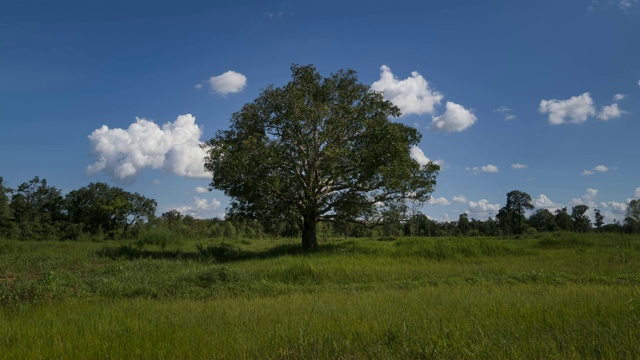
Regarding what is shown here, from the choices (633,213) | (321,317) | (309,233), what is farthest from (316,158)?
(633,213)

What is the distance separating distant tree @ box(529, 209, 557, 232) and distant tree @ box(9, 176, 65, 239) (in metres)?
80.1

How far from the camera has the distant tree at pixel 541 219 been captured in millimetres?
72662

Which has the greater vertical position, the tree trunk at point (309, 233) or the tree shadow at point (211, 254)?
the tree trunk at point (309, 233)

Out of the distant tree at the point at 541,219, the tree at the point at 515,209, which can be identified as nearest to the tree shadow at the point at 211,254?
the tree at the point at 515,209

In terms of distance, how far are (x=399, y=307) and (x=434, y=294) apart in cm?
187

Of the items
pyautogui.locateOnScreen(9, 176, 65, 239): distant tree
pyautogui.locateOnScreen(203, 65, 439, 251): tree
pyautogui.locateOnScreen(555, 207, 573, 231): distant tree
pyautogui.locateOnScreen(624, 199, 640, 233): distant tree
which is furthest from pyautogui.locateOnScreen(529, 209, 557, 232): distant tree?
pyautogui.locateOnScreen(9, 176, 65, 239): distant tree

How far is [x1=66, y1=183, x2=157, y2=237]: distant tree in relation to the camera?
160 ft

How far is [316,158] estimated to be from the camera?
1905 centimetres

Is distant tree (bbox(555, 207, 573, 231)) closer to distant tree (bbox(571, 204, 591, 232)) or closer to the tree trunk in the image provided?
distant tree (bbox(571, 204, 591, 232))

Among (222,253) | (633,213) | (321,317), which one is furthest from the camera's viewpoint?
(633,213)

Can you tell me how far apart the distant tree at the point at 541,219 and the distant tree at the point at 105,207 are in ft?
231

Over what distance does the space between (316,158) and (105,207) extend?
39647 mm

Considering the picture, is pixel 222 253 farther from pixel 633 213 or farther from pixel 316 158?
pixel 633 213

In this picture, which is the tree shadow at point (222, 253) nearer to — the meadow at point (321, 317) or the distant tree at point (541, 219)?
the meadow at point (321, 317)
